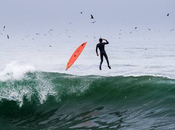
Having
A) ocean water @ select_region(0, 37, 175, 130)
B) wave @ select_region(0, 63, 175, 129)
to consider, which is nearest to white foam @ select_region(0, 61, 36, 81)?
ocean water @ select_region(0, 37, 175, 130)

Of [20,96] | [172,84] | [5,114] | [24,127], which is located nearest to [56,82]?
[20,96]

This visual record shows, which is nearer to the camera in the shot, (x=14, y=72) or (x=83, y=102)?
(x=83, y=102)

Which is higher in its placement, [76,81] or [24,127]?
[76,81]

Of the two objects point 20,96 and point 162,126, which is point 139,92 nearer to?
point 162,126

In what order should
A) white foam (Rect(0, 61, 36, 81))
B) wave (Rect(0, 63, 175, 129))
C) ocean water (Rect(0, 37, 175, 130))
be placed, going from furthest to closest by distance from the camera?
white foam (Rect(0, 61, 36, 81))
wave (Rect(0, 63, 175, 129))
ocean water (Rect(0, 37, 175, 130))

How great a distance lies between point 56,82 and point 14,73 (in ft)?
8.05

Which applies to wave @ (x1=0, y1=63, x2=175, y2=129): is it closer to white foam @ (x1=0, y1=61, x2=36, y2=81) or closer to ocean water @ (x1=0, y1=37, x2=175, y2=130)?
ocean water @ (x1=0, y1=37, x2=175, y2=130)

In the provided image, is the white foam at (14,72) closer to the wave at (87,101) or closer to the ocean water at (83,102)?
the ocean water at (83,102)

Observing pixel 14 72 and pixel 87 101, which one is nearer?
pixel 87 101

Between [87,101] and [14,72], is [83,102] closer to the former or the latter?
[87,101]

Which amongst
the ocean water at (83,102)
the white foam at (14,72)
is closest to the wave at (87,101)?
the ocean water at (83,102)

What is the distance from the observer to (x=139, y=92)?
1241 cm

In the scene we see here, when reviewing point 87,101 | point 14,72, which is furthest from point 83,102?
point 14,72

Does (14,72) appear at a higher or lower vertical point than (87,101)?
higher
